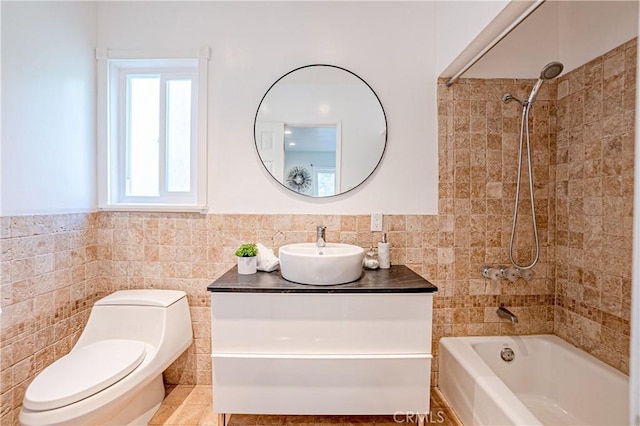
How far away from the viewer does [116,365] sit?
1443mm

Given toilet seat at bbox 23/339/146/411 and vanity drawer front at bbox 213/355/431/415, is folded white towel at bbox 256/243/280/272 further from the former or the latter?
toilet seat at bbox 23/339/146/411

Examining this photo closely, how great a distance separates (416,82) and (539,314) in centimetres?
158

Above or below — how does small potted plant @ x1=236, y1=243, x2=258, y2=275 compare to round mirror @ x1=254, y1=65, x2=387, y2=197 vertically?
below

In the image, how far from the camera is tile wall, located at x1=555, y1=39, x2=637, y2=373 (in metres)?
1.47

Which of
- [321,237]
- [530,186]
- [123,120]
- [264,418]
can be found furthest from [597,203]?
[123,120]

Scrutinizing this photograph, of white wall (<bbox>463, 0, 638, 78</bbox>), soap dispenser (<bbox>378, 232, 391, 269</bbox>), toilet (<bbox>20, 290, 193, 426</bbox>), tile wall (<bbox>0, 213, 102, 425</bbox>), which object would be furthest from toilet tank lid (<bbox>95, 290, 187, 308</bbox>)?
white wall (<bbox>463, 0, 638, 78</bbox>)

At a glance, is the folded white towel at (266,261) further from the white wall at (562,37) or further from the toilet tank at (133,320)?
the white wall at (562,37)

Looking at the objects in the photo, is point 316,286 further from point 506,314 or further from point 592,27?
point 592,27

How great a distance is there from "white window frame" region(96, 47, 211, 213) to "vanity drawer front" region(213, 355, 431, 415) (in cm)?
96

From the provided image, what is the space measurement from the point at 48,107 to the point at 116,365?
4.29 ft

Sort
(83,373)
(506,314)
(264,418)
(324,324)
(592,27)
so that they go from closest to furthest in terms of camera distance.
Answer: (83,373) → (324,324) → (592,27) → (264,418) → (506,314)

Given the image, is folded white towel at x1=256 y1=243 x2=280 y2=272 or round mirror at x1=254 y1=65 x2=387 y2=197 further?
round mirror at x1=254 y1=65 x2=387 y2=197

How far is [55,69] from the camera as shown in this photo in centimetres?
168

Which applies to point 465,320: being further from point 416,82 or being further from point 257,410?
point 416,82
